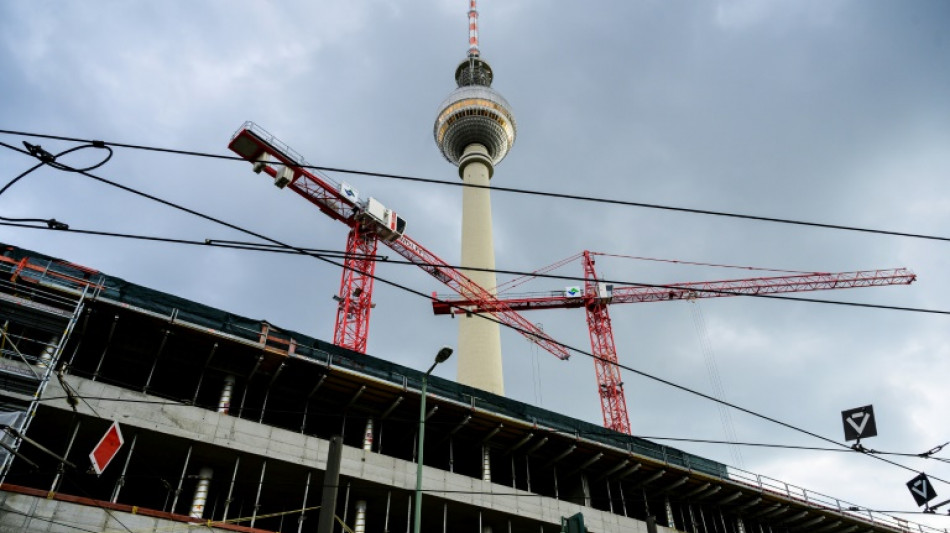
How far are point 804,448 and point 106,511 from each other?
22381 millimetres

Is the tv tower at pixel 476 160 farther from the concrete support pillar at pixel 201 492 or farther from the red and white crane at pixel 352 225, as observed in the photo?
the concrete support pillar at pixel 201 492

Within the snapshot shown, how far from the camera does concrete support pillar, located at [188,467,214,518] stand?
82.7ft

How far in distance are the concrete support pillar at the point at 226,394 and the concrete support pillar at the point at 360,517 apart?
7.20 metres

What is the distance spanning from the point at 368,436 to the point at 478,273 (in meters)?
39.8

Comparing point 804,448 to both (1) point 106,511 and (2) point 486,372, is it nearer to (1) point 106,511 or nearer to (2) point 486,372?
(1) point 106,511

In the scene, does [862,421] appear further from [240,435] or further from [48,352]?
[48,352]

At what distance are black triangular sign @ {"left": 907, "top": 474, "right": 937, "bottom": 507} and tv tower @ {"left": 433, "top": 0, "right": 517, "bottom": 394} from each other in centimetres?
3375

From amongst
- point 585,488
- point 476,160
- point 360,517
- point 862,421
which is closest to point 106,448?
point 360,517

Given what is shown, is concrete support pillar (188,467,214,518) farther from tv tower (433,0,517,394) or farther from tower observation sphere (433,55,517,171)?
tower observation sphere (433,55,517,171)

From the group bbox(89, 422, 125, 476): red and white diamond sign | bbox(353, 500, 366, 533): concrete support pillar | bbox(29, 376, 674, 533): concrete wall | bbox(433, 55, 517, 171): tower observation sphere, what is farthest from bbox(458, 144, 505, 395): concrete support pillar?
bbox(89, 422, 125, 476): red and white diamond sign

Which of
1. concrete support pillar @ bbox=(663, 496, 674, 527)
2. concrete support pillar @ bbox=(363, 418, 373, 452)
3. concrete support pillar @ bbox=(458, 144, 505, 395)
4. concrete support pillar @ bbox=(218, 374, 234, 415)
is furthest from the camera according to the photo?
concrete support pillar @ bbox=(458, 144, 505, 395)

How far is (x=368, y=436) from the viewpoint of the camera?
30734 millimetres

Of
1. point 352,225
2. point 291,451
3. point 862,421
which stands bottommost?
point 862,421

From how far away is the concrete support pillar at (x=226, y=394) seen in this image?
27.5m
